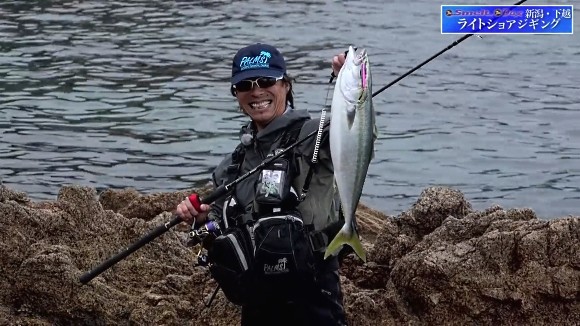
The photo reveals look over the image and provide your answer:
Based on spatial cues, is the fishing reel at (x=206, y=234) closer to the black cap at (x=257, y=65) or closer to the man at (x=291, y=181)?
the man at (x=291, y=181)

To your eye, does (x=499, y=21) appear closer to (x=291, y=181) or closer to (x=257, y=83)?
(x=257, y=83)

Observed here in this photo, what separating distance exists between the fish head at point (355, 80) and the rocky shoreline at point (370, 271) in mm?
1581

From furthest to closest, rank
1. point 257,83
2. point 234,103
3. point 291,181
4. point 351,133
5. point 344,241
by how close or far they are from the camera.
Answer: point 234,103
point 257,83
point 291,181
point 344,241
point 351,133

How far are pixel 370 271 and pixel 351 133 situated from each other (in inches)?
85.5

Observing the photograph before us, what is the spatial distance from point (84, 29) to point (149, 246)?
602 inches

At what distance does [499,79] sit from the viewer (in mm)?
17078

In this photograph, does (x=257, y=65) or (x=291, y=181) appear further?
(x=257, y=65)

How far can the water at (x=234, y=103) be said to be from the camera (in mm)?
12422

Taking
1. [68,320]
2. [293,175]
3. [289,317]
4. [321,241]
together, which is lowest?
[68,320]

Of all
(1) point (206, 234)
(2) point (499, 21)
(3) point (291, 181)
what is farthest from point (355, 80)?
(2) point (499, 21)

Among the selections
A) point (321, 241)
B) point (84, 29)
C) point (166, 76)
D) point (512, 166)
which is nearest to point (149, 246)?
point (321, 241)

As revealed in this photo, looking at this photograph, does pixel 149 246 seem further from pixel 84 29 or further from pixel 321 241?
pixel 84 29

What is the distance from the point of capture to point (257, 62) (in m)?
5.20

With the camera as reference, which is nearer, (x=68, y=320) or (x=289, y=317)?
(x=289, y=317)
